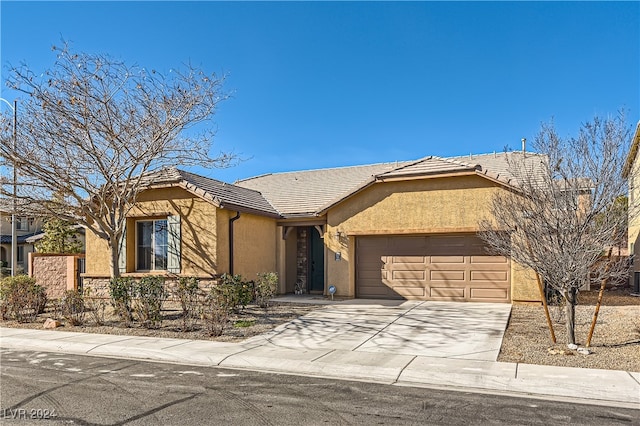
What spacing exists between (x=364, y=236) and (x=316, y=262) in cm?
302

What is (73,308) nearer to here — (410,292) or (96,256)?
(96,256)

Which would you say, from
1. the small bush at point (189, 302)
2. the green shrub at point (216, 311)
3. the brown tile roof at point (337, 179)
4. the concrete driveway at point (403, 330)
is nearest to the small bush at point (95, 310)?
the small bush at point (189, 302)

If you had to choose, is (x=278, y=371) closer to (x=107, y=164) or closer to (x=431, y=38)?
(x=107, y=164)

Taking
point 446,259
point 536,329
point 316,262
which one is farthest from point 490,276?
point 316,262

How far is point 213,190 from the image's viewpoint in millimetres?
16031

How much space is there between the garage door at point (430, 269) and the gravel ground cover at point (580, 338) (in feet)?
4.49

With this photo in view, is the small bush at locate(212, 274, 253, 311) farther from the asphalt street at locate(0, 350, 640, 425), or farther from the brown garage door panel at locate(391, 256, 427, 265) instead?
the brown garage door panel at locate(391, 256, 427, 265)

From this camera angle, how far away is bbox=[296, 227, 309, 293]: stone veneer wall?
1895 centimetres

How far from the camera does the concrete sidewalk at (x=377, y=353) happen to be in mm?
6797

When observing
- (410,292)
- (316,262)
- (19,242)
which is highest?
(19,242)

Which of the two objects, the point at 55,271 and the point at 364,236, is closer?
the point at 364,236

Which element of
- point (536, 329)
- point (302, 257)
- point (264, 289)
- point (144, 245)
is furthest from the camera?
point (302, 257)

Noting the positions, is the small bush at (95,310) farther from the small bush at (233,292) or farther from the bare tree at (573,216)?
the bare tree at (573,216)

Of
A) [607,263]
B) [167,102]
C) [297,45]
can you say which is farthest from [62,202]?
[607,263]
